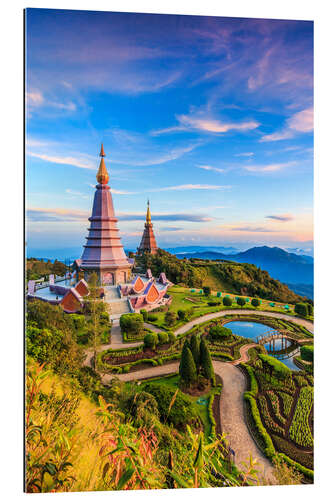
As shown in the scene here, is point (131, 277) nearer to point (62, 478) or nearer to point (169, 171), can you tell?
point (169, 171)

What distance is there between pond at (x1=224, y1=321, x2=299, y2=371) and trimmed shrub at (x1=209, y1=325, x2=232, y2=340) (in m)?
0.31

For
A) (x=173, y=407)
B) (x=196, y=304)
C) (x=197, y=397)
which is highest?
(x=196, y=304)

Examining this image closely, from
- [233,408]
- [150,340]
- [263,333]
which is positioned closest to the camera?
[233,408]

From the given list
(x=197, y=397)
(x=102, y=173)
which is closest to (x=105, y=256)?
(x=102, y=173)

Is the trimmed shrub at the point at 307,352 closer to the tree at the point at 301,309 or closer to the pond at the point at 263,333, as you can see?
the pond at the point at 263,333

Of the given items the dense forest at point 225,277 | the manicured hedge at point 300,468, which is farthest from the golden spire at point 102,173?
the manicured hedge at point 300,468

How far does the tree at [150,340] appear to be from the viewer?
5.96 metres

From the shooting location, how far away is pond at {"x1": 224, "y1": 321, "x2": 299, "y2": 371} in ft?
17.5

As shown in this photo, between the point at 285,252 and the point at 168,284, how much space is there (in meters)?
4.78

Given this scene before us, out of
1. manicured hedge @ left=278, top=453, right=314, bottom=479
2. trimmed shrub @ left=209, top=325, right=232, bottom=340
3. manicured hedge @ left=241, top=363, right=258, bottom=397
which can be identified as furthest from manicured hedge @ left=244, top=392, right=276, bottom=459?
trimmed shrub @ left=209, top=325, right=232, bottom=340

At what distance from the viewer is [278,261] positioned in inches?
208

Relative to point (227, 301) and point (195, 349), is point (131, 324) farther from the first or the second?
point (227, 301)

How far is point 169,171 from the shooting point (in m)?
5.13

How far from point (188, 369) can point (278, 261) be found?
9.76 feet
